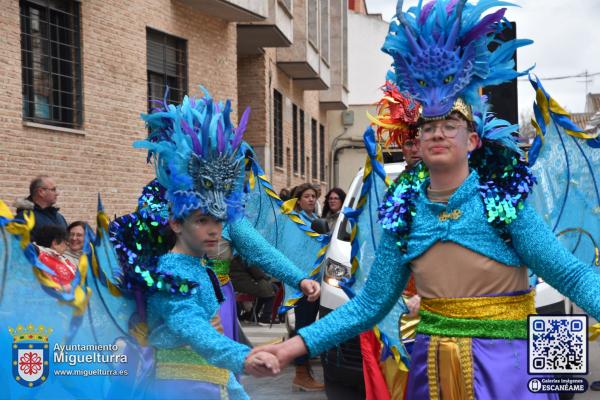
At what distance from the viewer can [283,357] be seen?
131 inches

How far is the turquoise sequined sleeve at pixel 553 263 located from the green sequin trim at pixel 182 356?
4.49 ft

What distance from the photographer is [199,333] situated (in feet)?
11.4

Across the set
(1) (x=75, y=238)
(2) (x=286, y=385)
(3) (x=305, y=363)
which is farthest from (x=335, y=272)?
(1) (x=75, y=238)

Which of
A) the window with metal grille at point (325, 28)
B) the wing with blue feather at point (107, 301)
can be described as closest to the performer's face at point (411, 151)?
the wing with blue feather at point (107, 301)

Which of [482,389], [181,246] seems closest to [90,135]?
[181,246]

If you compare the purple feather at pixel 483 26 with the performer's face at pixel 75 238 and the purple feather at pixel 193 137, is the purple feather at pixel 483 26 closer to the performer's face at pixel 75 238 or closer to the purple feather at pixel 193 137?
the purple feather at pixel 193 137

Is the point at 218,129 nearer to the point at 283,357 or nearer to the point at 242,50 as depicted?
the point at 283,357

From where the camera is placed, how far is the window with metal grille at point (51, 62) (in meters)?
11.1

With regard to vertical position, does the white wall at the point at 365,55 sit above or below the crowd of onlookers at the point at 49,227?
above

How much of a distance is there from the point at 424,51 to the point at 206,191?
1080 mm

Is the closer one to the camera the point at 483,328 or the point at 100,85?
the point at 483,328

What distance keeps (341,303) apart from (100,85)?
7.21 m

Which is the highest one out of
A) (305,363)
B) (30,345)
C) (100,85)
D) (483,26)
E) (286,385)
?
(100,85)

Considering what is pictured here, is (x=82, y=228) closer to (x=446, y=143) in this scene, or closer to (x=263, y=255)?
(x=263, y=255)
